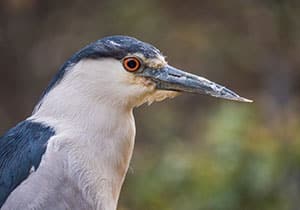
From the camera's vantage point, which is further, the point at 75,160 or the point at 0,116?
the point at 0,116

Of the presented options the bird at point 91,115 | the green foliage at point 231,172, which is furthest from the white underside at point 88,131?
the green foliage at point 231,172

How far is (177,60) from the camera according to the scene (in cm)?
816

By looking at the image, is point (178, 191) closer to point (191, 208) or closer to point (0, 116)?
point (191, 208)

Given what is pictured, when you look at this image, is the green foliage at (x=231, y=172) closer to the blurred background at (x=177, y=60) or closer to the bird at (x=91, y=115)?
the blurred background at (x=177, y=60)

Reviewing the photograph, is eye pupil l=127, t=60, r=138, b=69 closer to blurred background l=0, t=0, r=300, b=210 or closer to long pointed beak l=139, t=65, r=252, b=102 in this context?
long pointed beak l=139, t=65, r=252, b=102

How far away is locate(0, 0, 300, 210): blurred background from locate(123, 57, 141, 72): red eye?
2653mm

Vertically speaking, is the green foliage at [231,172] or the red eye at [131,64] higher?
the red eye at [131,64]

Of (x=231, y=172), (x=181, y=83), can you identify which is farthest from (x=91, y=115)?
(x=231, y=172)

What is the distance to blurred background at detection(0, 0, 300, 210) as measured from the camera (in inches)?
235

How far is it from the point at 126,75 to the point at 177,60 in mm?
5056

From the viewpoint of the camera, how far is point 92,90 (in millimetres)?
3176

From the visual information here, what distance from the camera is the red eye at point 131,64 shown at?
313 centimetres

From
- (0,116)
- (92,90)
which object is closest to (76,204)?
(92,90)

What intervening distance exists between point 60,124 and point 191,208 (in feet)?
8.22
